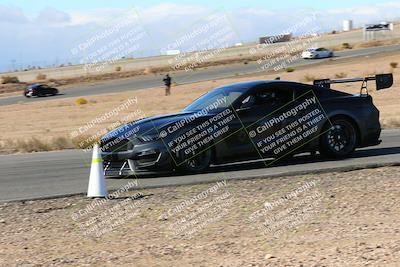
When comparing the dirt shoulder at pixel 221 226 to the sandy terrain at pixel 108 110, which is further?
the sandy terrain at pixel 108 110

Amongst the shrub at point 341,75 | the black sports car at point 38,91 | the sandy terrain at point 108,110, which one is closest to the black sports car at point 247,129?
the sandy terrain at point 108,110

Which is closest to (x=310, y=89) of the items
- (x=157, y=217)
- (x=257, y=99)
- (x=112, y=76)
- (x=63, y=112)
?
(x=257, y=99)

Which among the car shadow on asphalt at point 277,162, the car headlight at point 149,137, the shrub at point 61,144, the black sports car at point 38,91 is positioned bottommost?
the black sports car at point 38,91

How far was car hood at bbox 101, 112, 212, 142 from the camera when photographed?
11445mm

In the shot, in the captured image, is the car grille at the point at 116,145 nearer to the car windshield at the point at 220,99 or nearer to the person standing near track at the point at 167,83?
the car windshield at the point at 220,99

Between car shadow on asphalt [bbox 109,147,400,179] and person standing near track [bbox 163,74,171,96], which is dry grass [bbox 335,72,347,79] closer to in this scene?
person standing near track [bbox 163,74,171,96]

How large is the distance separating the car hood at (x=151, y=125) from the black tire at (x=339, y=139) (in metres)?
2.30

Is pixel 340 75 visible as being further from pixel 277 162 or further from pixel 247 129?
pixel 247 129

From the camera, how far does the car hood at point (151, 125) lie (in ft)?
37.6

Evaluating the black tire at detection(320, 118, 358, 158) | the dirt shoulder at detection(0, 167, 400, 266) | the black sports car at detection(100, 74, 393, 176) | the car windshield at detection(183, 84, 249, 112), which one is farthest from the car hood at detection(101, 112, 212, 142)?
the black tire at detection(320, 118, 358, 158)

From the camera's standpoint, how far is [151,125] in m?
11.5

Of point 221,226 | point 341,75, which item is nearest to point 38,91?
point 341,75

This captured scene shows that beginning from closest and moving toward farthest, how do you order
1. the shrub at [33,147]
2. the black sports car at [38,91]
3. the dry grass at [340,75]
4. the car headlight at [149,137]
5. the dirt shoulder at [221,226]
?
the dirt shoulder at [221,226] → the car headlight at [149,137] → the shrub at [33,147] → the dry grass at [340,75] → the black sports car at [38,91]

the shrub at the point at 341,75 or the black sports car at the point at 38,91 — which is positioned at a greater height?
the shrub at the point at 341,75
